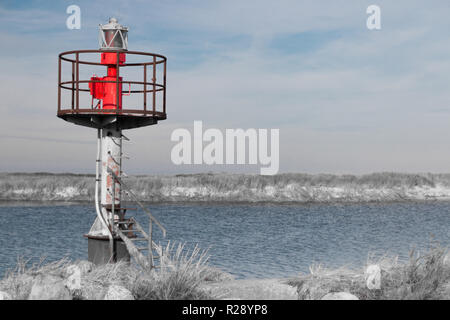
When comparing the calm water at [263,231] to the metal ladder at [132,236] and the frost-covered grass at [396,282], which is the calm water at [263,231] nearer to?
the metal ladder at [132,236]

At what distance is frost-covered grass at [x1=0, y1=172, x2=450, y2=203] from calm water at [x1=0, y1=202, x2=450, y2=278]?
271 centimetres

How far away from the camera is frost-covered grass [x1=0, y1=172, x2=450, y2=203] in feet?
143

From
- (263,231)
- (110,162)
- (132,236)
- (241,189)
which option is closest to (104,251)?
(132,236)

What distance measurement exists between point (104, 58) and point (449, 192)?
143ft

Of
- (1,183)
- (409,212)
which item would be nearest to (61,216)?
(1,183)

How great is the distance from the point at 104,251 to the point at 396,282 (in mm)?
6204

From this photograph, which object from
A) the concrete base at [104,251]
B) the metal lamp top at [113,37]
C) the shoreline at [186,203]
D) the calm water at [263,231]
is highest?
the metal lamp top at [113,37]

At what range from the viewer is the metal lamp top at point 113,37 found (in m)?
12.7

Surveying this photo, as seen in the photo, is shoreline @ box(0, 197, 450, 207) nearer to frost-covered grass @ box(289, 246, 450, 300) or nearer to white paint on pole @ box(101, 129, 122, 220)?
white paint on pole @ box(101, 129, 122, 220)

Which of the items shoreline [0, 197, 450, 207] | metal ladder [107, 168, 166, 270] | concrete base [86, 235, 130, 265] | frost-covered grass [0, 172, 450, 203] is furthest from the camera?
frost-covered grass [0, 172, 450, 203]

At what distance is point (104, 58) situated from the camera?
12.7 meters

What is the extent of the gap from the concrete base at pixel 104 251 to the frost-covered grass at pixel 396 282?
4.43 metres

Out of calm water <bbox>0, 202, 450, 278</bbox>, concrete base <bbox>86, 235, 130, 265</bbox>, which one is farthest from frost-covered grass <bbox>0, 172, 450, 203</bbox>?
concrete base <bbox>86, 235, 130, 265</bbox>

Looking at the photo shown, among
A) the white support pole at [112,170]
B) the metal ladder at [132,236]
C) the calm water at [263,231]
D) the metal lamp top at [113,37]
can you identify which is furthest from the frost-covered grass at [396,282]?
the calm water at [263,231]
